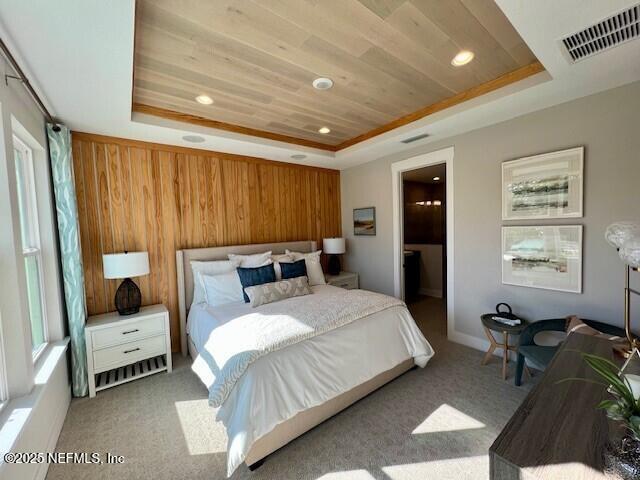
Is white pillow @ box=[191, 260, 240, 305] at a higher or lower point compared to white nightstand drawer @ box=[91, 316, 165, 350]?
higher

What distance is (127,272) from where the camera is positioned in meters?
2.54

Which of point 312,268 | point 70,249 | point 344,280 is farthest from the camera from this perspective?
point 344,280

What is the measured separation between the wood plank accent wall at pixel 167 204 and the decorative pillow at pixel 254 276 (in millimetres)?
812

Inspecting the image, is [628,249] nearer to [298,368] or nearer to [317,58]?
[298,368]

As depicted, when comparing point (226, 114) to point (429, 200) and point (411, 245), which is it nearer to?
point (411, 245)

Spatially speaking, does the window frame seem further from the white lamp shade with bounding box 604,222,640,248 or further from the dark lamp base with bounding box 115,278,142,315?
the white lamp shade with bounding box 604,222,640,248

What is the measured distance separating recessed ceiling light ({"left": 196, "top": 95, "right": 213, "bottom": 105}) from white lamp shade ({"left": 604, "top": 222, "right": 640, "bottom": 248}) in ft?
9.66

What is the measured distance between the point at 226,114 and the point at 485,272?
3.22 meters

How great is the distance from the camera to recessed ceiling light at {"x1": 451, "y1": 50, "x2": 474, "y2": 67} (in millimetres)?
1896

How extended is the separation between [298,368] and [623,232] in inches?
77.6

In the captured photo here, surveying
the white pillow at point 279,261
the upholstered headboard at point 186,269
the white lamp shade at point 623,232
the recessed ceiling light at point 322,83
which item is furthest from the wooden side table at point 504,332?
the upholstered headboard at point 186,269

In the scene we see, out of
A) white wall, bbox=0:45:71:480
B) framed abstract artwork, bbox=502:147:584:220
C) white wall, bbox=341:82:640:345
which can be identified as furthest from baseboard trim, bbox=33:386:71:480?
framed abstract artwork, bbox=502:147:584:220

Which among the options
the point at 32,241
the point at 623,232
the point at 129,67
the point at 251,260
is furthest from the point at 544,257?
the point at 32,241

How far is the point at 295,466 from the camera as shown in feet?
5.50
